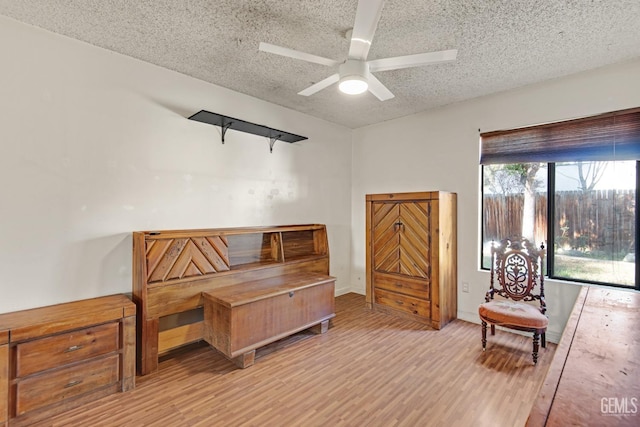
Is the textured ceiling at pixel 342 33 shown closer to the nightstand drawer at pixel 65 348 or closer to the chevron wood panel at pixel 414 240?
the chevron wood panel at pixel 414 240

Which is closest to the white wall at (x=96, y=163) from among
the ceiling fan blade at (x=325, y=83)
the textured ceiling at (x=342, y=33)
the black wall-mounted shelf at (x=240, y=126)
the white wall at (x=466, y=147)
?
the black wall-mounted shelf at (x=240, y=126)

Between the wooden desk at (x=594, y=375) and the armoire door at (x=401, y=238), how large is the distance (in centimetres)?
160

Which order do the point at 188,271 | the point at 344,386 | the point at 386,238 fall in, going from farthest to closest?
the point at 386,238 → the point at 188,271 → the point at 344,386

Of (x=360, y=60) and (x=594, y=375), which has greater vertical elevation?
(x=360, y=60)

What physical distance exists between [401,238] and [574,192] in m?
1.88

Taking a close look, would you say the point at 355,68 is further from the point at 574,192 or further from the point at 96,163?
the point at 574,192

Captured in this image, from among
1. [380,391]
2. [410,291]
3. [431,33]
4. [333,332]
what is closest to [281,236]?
[333,332]

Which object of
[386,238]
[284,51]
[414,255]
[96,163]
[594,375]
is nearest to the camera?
[594,375]

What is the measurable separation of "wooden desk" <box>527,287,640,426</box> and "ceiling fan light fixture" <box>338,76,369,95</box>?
2.00 meters

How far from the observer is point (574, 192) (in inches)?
122

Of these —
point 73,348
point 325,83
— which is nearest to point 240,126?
point 325,83

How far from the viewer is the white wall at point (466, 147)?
2.89 m

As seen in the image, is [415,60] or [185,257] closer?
[415,60]

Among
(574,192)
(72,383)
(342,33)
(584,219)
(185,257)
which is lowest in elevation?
(72,383)
